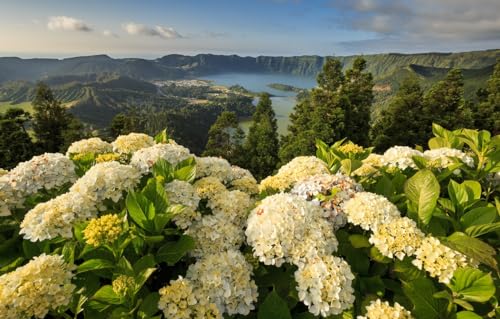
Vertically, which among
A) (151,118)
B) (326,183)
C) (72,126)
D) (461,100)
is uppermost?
(326,183)

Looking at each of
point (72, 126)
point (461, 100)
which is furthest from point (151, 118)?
point (461, 100)

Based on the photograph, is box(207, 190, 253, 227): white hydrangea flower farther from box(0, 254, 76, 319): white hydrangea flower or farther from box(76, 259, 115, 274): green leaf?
box(0, 254, 76, 319): white hydrangea flower

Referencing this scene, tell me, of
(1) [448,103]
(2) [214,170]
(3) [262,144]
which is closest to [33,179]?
(2) [214,170]

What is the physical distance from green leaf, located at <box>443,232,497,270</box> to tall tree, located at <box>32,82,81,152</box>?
148ft

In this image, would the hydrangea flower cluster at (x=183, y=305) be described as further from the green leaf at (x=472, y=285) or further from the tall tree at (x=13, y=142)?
the tall tree at (x=13, y=142)

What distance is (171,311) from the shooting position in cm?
180

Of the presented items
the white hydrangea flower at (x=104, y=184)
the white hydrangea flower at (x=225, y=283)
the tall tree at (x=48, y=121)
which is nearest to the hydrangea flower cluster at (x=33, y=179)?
the white hydrangea flower at (x=104, y=184)

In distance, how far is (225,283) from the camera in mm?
1994

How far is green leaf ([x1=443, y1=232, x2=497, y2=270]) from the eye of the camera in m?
1.93

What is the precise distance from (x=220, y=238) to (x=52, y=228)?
1143 mm

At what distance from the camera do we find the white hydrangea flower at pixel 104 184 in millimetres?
2441

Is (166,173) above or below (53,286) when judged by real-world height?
above

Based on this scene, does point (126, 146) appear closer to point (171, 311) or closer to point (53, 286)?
point (53, 286)

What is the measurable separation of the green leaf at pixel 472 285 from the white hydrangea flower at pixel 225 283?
121 cm
